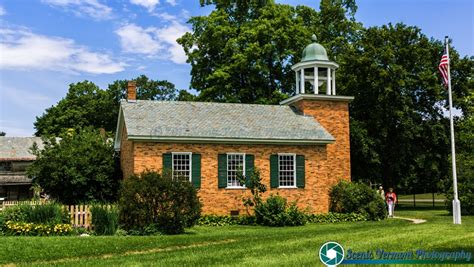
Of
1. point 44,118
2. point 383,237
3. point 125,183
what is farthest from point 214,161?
point 44,118

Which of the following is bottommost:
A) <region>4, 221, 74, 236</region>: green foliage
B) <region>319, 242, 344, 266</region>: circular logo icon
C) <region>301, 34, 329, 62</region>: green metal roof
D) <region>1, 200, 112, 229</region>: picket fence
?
<region>4, 221, 74, 236</region>: green foliage

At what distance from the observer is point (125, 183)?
18.3 meters

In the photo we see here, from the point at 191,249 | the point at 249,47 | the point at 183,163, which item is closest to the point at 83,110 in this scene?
the point at 249,47

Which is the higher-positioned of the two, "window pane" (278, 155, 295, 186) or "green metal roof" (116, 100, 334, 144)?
"green metal roof" (116, 100, 334, 144)

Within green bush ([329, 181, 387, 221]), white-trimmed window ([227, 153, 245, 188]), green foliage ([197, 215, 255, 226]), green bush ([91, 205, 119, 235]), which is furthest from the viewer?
green bush ([329, 181, 387, 221])

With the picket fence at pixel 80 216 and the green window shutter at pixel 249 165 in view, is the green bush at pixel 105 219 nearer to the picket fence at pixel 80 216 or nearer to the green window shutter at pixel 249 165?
the picket fence at pixel 80 216

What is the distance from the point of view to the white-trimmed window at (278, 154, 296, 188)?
25219mm

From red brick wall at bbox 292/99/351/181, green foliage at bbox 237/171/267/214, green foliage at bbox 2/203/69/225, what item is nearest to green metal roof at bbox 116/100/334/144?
red brick wall at bbox 292/99/351/181

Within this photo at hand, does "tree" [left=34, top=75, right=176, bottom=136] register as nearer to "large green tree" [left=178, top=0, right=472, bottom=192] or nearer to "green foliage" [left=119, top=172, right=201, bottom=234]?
"large green tree" [left=178, top=0, right=472, bottom=192]

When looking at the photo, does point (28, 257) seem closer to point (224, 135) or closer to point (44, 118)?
point (224, 135)

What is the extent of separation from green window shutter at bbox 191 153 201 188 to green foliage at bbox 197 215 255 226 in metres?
1.60

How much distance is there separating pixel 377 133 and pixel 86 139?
62.4ft

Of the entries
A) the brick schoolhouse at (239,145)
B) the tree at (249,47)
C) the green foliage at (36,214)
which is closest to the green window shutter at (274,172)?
the brick schoolhouse at (239,145)

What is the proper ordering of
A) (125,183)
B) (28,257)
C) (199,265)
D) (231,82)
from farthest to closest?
1. (231,82)
2. (125,183)
3. (28,257)
4. (199,265)
